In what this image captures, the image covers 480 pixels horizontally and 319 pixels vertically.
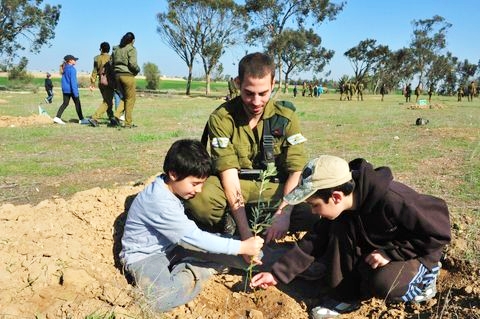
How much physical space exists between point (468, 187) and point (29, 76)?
4778 cm

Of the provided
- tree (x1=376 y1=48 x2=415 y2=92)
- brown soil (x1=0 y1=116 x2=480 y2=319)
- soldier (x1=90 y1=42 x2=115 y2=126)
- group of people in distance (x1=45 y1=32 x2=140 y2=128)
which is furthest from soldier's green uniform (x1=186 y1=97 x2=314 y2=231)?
tree (x1=376 y1=48 x2=415 y2=92)

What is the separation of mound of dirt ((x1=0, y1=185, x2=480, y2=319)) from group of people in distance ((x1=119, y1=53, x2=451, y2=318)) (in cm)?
11

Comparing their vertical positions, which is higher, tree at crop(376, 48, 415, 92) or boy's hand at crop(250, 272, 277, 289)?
tree at crop(376, 48, 415, 92)

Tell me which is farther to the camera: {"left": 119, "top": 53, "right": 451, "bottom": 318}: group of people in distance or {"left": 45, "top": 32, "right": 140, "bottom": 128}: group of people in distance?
{"left": 45, "top": 32, "right": 140, "bottom": 128}: group of people in distance

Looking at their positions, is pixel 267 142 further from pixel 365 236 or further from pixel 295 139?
pixel 365 236

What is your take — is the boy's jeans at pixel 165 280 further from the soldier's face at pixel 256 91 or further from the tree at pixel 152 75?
the tree at pixel 152 75

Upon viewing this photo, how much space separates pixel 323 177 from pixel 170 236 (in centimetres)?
109

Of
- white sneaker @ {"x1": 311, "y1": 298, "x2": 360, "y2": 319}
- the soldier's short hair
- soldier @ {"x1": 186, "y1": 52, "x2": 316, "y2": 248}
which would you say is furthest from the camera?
soldier @ {"x1": 186, "y1": 52, "x2": 316, "y2": 248}

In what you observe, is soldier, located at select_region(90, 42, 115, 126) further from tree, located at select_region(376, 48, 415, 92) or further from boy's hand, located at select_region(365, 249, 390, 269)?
tree, located at select_region(376, 48, 415, 92)

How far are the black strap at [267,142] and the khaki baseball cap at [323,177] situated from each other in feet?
3.16

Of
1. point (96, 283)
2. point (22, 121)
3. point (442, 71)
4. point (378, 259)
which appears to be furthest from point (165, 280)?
point (442, 71)

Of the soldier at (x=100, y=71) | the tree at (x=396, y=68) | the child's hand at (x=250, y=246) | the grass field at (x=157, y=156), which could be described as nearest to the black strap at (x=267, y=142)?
the child's hand at (x=250, y=246)

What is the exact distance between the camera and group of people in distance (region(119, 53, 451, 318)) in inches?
100

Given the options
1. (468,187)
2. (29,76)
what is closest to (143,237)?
(468,187)
